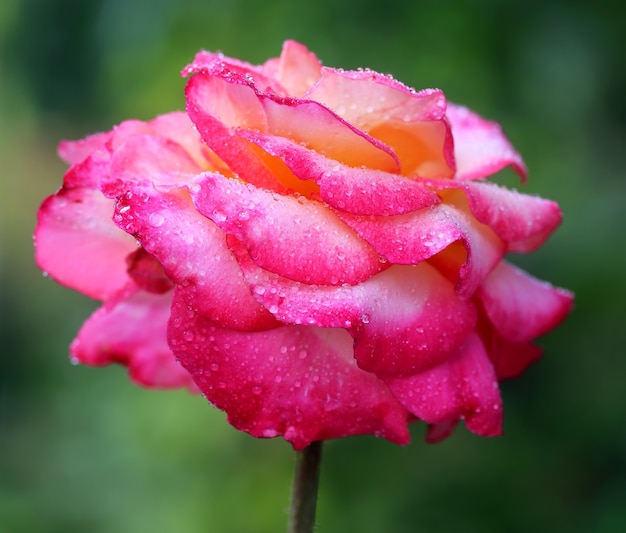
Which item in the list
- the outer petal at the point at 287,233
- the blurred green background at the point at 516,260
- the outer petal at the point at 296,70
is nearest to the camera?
the outer petal at the point at 287,233

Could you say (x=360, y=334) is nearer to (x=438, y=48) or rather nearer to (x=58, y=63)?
(x=438, y=48)

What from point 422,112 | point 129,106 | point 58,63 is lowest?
point 58,63

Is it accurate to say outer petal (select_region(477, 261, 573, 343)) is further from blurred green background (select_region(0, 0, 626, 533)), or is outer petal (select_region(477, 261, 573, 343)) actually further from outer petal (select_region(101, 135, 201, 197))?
blurred green background (select_region(0, 0, 626, 533))

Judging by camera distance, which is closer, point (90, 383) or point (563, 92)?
point (563, 92)

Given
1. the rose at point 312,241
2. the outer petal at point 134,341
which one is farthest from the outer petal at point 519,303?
the outer petal at point 134,341

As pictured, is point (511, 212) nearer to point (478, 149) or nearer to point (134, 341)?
point (478, 149)

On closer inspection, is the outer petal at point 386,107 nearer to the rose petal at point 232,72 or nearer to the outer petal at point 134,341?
the rose petal at point 232,72

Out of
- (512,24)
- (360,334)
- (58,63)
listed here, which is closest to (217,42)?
(512,24)
